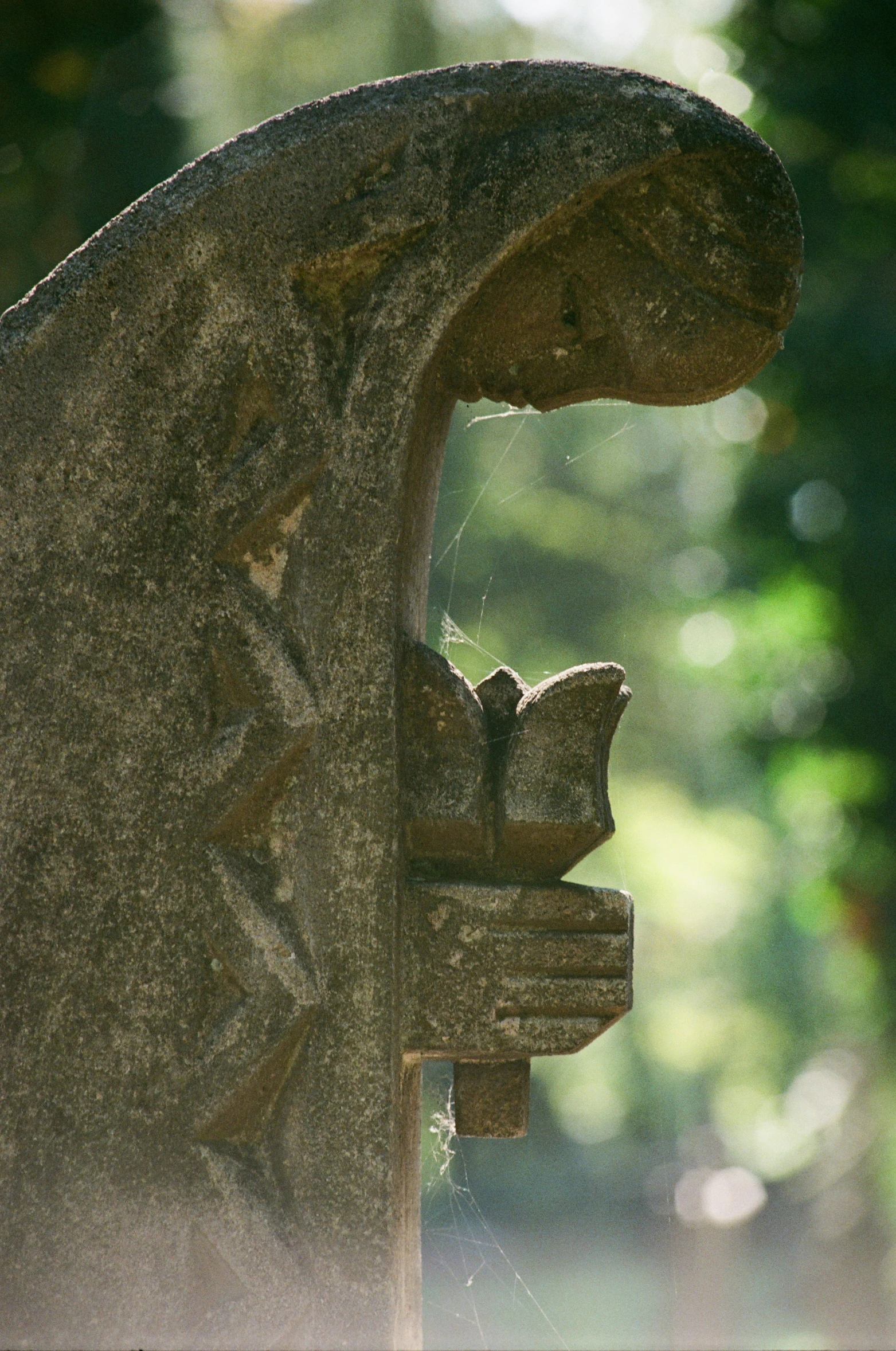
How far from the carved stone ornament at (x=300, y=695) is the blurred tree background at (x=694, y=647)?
0.75 meters

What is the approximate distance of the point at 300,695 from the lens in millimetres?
1339

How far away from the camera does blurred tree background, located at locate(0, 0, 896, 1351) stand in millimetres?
4680

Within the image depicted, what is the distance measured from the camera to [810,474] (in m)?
4.95

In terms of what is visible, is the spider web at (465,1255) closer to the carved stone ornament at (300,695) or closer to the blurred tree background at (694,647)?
the blurred tree background at (694,647)

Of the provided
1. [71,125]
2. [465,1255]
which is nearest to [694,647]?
[465,1255]

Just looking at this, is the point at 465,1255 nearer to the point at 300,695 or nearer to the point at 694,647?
the point at 694,647

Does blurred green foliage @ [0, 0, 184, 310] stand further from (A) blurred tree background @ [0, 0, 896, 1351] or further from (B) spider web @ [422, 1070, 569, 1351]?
(B) spider web @ [422, 1070, 569, 1351]

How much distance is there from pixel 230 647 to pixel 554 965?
53cm

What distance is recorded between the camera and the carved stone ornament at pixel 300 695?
1.28 m

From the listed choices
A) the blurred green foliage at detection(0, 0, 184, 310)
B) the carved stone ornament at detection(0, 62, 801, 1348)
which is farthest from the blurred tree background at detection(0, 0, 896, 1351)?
the carved stone ornament at detection(0, 62, 801, 1348)

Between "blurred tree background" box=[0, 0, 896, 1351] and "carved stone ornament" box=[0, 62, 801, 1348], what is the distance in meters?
0.75

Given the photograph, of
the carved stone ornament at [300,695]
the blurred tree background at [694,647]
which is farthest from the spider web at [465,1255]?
the carved stone ornament at [300,695]

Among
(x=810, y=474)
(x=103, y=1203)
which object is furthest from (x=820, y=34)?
(x=103, y=1203)

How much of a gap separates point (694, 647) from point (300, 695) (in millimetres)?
6870
